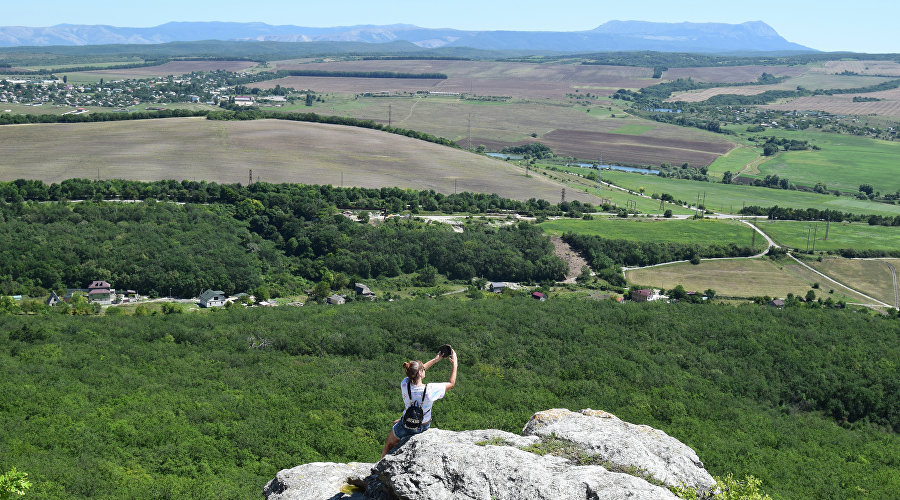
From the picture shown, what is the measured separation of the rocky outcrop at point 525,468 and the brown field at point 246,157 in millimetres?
109249

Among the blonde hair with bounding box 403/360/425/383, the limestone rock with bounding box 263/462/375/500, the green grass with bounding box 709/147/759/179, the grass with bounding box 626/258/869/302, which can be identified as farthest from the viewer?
the green grass with bounding box 709/147/759/179

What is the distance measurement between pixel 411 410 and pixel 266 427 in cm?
1927

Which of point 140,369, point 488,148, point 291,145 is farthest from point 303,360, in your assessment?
point 488,148

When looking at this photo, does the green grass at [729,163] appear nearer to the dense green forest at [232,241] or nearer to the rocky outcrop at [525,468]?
the dense green forest at [232,241]

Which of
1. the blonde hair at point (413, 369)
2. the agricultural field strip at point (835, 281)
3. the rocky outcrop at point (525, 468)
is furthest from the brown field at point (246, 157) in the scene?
the blonde hair at point (413, 369)

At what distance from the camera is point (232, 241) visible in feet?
312

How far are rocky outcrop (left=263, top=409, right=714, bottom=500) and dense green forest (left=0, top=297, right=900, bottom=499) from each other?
817 centimetres

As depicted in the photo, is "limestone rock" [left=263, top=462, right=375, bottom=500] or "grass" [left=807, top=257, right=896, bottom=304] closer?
"limestone rock" [left=263, top=462, right=375, bottom=500]

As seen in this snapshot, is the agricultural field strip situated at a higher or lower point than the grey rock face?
lower

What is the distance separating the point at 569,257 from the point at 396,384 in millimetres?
63206

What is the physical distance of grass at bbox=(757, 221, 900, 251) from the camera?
4486 inches

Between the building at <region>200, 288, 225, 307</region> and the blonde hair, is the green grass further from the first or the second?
the blonde hair

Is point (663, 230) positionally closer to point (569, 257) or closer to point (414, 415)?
point (569, 257)

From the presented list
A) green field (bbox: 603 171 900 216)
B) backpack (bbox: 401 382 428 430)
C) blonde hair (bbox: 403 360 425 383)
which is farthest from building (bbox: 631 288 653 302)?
blonde hair (bbox: 403 360 425 383)
